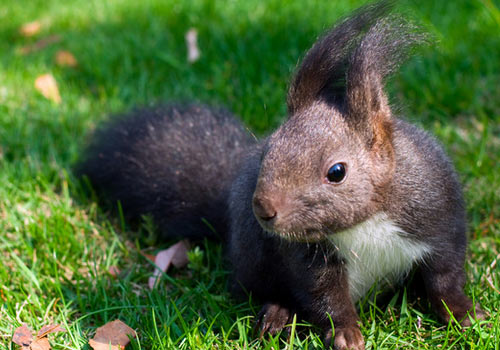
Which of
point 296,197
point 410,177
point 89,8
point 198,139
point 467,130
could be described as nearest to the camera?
point 296,197

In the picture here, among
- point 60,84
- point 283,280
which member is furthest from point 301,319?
point 60,84

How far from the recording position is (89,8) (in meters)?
6.53

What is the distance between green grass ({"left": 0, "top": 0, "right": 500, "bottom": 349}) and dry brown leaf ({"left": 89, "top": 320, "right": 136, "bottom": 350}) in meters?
0.08

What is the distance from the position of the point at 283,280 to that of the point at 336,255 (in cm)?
35

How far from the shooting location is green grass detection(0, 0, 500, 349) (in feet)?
8.86

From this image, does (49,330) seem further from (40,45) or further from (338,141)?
(40,45)

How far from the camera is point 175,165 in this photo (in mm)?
3301

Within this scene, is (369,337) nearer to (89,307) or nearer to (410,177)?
(410,177)

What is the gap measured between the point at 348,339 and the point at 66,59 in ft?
12.7

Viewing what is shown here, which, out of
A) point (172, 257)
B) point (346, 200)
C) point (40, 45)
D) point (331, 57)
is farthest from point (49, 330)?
point (40, 45)

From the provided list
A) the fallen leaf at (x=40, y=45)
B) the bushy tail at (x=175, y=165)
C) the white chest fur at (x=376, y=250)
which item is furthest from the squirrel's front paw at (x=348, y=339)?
the fallen leaf at (x=40, y=45)

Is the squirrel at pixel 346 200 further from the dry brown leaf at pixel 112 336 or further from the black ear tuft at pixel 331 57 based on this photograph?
the dry brown leaf at pixel 112 336

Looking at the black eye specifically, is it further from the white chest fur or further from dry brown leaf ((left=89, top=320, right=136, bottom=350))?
dry brown leaf ((left=89, top=320, right=136, bottom=350))

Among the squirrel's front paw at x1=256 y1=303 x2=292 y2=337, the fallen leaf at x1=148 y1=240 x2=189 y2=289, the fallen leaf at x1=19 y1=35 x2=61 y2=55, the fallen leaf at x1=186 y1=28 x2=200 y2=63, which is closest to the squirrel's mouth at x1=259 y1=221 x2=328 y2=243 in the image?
the squirrel's front paw at x1=256 y1=303 x2=292 y2=337
